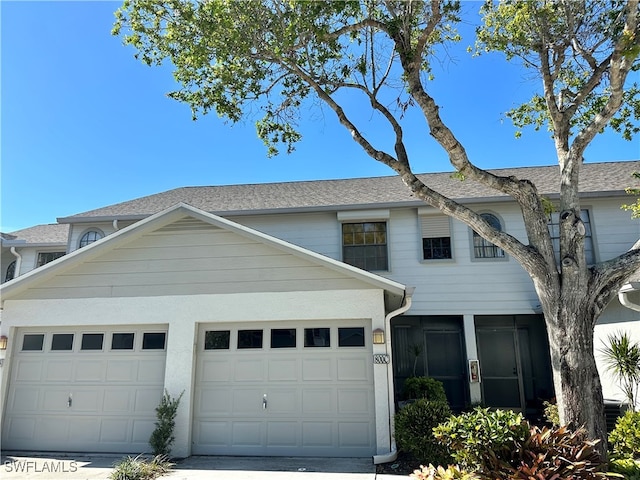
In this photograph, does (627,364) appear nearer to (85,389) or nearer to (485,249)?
(485,249)

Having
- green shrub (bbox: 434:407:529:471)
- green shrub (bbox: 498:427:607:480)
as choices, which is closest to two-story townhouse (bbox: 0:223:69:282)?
green shrub (bbox: 434:407:529:471)

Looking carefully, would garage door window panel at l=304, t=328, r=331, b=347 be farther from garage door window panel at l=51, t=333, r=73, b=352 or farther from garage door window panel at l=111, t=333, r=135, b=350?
garage door window panel at l=51, t=333, r=73, b=352

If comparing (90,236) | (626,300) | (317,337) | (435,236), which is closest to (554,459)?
(317,337)

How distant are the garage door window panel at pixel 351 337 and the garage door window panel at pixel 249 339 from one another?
166 centimetres

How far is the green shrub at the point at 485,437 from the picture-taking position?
5.32 meters

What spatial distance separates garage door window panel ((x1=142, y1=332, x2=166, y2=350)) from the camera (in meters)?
8.81

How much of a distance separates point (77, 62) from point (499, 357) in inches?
516

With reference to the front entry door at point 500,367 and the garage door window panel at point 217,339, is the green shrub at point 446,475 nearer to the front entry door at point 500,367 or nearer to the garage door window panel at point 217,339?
the garage door window panel at point 217,339

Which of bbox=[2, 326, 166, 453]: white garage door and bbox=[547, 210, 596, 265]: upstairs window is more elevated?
bbox=[547, 210, 596, 265]: upstairs window

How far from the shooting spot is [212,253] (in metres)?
9.03

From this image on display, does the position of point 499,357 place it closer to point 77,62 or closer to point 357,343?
point 357,343

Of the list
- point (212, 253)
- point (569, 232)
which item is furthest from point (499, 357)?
point (212, 253)

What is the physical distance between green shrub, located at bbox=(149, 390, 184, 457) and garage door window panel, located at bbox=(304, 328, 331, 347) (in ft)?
8.62

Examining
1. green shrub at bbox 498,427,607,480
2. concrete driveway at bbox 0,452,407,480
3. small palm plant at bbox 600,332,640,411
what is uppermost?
small palm plant at bbox 600,332,640,411
